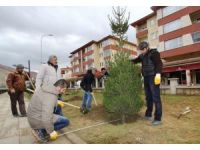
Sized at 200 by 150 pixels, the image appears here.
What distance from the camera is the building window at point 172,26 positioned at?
32253mm

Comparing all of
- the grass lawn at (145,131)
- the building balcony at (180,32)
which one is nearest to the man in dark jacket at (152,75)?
the grass lawn at (145,131)

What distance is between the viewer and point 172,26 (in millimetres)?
33406

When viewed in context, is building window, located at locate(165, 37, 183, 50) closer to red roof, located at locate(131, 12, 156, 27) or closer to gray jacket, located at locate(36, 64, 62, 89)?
red roof, located at locate(131, 12, 156, 27)

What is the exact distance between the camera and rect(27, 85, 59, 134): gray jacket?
4.24 metres

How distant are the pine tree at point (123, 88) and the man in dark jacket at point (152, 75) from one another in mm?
273

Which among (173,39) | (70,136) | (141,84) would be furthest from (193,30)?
(70,136)

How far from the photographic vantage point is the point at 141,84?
6.32 metres

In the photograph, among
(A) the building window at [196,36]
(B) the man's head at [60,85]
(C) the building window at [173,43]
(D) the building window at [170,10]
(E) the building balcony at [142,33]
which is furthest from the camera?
(E) the building balcony at [142,33]

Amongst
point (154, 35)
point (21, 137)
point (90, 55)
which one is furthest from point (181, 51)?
point (90, 55)

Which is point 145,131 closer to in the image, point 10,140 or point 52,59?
point 52,59

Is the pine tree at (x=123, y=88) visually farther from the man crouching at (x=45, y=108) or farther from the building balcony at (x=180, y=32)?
the building balcony at (x=180, y=32)

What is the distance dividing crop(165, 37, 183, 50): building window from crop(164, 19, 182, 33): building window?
1687mm

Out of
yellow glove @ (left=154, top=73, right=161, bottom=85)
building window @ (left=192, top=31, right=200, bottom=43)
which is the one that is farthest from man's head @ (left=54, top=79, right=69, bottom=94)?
building window @ (left=192, top=31, right=200, bottom=43)
